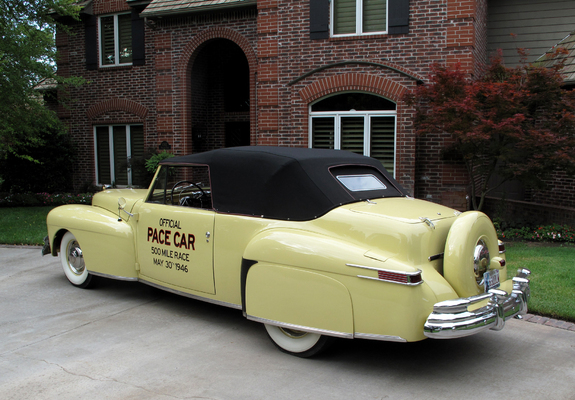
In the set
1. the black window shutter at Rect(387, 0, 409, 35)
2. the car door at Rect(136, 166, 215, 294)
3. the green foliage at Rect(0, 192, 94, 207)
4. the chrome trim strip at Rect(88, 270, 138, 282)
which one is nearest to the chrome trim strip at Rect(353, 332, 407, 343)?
the car door at Rect(136, 166, 215, 294)

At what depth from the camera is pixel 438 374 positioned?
3.71 m

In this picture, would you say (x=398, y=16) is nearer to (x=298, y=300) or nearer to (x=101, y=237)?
(x=101, y=237)

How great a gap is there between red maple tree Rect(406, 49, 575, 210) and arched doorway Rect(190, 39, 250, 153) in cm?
666

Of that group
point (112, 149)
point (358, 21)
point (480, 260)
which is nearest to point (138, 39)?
point (112, 149)

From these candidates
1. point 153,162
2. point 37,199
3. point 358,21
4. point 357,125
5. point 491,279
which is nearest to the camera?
point 491,279

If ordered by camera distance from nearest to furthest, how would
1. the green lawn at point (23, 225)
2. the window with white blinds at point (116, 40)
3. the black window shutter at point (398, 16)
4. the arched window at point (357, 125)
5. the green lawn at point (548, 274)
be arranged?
the green lawn at point (548, 274) → the green lawn at point (23, 225) → the black window shutter at point (398, 16) → the arched window at point (357, 125) → the window with white blinds at point (116, 40)

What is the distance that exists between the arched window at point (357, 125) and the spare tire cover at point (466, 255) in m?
6.66

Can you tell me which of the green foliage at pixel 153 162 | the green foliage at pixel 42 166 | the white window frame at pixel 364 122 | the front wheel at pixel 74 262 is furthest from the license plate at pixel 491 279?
the green foliage at pixel 42 166

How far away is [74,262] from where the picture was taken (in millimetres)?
6051

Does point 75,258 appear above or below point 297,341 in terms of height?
above

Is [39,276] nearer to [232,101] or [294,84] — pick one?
[294,84]

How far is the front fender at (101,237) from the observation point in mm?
5367

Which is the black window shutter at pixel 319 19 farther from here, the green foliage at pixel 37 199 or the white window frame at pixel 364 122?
the green foliage at pixel 37 199

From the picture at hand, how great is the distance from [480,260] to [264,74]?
8.56 metres
